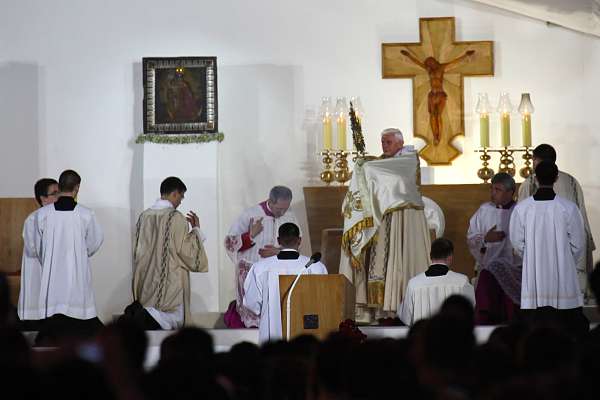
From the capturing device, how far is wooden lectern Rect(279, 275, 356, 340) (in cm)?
955

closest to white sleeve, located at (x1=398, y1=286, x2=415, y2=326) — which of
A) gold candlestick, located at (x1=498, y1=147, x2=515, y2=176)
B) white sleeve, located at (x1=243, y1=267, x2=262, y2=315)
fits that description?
white sleeve, located at (x1=243, y1=267, x2=262, y2=315)

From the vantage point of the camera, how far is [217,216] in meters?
13.9

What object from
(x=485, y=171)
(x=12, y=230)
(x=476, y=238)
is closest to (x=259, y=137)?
(x=485, y=171)

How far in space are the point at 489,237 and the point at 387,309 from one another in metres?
1.25

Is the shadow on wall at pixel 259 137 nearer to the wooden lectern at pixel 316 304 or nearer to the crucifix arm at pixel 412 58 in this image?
the crucifix arm at pixel 412 58

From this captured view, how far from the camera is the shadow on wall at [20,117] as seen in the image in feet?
46.9

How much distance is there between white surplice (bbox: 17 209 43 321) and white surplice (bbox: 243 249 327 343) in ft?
6.80

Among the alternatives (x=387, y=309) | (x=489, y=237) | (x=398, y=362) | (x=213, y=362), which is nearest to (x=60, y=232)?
(x=387, y=309)

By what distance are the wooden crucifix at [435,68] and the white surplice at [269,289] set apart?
13.7ft

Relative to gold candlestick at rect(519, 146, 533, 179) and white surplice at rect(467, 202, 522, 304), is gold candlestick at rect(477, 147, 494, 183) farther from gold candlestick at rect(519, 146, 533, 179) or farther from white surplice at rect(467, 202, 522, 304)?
white surplice at rect(467, 202, 522, 304)

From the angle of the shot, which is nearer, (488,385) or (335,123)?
(488,385)

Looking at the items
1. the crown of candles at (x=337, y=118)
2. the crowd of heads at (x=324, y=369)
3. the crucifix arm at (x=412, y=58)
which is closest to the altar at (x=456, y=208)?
the crown of candles at (x=337, y=118)

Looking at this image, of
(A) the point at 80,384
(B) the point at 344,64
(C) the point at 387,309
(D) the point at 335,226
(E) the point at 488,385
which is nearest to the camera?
(A) the point at 80,384

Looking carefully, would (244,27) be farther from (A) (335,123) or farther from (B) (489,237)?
(B) (489,237)
